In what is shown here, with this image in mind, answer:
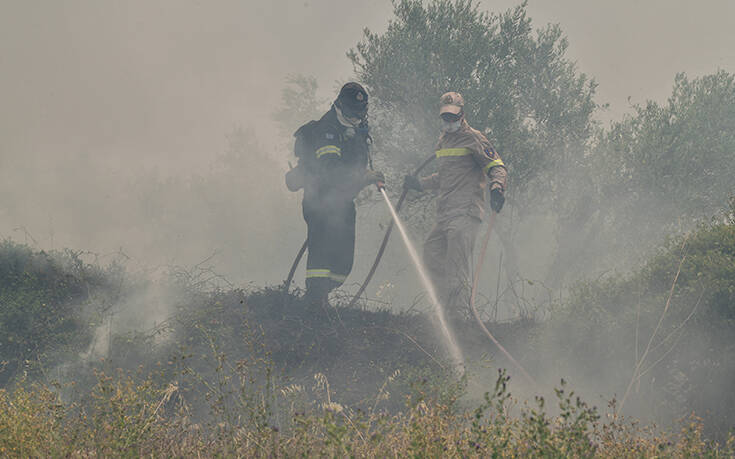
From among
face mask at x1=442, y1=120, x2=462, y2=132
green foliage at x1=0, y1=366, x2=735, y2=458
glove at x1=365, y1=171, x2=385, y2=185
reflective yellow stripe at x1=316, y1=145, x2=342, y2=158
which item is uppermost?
face mask at x1=442, y1=120, x2=462, y2=132

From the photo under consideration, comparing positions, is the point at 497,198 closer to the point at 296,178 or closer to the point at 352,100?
the point at 352,100

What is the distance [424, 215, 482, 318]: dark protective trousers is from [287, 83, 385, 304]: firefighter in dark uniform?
1220mm

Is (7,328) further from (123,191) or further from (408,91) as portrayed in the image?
(123,191)

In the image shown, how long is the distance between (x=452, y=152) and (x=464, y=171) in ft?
1.13

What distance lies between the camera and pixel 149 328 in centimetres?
713

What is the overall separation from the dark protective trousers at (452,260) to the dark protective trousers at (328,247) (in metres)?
1.27

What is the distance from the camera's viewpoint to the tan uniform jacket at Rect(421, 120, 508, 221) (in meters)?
7.95

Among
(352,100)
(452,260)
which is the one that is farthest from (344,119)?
(452,260)

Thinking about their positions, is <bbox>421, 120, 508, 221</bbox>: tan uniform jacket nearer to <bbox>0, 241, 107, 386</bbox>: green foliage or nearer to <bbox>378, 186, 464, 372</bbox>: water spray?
<bbox>378, 186, 464, 372</bbox>: water spray

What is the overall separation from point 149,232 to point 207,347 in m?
31.3

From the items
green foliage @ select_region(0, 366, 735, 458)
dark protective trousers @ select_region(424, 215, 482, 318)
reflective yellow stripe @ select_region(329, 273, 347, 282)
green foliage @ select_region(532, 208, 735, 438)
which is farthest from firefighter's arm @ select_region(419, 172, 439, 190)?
green foliage @ select_region(0, 366, 735, 458)

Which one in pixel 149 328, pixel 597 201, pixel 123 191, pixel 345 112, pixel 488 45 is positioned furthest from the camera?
pixel 123 191

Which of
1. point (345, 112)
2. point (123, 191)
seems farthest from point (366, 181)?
point (123, 191)

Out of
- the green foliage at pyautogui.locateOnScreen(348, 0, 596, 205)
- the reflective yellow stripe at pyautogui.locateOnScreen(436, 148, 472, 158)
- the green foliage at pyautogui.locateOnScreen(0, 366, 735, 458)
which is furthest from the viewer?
the green foliage at pyautogui.locateOnScreen(348, 0, 596, 205)
